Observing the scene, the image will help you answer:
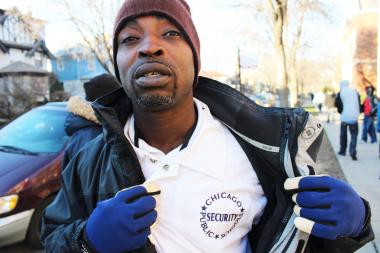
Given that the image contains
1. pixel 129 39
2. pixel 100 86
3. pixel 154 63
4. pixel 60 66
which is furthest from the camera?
pixel 60 66

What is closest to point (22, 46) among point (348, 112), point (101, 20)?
point (101, 20)

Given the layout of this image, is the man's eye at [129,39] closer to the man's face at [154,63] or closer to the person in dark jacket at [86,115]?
the man's face at [154,63]

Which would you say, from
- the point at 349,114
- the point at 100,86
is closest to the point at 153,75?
the point at 100,86

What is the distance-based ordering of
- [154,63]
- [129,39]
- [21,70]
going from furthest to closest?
[21,70] < [129,39] < [154,63]

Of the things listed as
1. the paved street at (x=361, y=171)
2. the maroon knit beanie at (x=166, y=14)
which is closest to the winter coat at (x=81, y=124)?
the paved street at (x=361, y=171)

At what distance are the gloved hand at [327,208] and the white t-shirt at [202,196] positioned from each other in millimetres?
246

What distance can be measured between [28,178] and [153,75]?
→ 3.70 m

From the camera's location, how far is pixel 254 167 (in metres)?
1.64

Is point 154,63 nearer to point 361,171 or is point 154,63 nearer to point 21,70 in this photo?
point 361,171

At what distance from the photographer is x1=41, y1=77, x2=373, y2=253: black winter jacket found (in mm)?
1488

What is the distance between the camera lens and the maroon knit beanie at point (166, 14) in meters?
1.57

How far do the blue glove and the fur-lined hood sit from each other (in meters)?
2.94

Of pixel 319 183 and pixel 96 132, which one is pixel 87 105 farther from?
pixel 319 183

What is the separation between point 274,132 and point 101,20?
60.4ft
